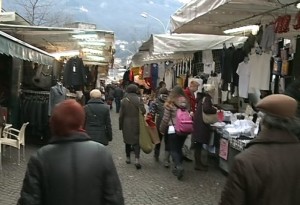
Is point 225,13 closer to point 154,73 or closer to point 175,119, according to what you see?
point 175,119

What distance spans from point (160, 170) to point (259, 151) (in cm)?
664

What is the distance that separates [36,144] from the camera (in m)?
→ 12.0

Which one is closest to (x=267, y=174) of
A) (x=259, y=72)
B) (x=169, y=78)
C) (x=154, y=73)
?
(x=259, y=72)

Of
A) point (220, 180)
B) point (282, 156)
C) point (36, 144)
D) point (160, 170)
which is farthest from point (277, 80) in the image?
point (36, 144)

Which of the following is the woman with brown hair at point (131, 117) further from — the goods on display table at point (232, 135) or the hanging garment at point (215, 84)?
the hanging garment at point (215, 84)

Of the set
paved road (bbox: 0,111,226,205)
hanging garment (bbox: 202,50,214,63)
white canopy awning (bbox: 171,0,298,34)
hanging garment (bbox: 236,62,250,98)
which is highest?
white canopy awning (bbox: 171,0,298,34)

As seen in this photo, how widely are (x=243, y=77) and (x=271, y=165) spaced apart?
6.45 meters

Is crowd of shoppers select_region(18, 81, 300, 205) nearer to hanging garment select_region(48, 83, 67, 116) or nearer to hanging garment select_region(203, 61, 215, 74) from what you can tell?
hanging garment select_region(48, 83, 67, 116)

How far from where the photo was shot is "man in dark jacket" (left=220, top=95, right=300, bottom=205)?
3.01m

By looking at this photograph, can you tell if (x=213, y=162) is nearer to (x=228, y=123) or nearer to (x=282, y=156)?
(x=228, y=123)

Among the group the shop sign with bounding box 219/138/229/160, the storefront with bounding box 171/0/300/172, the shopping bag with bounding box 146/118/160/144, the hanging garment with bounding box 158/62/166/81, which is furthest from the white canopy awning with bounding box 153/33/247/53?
the hanging garment with bounding box 158/62/166/81

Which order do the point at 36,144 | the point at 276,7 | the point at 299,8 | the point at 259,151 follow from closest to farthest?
the point at 259,151 < the point at 299,8 < the point at 276,7 < the point at 36,144

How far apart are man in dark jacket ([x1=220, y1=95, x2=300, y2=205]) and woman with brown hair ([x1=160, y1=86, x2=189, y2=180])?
18.5 feet

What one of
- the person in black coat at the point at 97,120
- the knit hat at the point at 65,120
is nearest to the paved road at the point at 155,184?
the person in black coat at the point at 97,120
